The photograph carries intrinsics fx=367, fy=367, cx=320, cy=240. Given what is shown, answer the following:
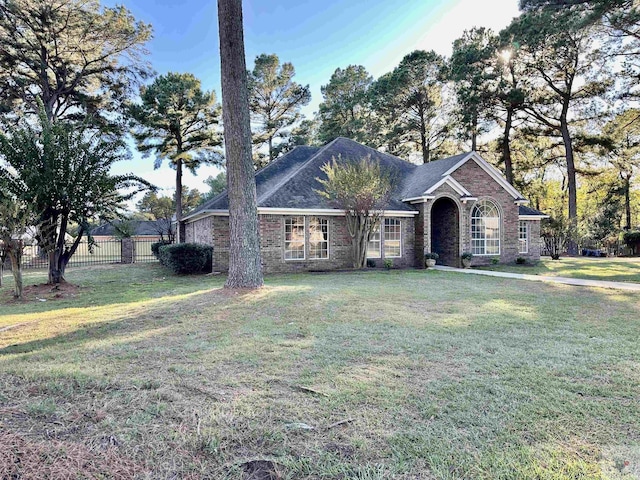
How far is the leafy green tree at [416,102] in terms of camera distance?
2831 centimetres

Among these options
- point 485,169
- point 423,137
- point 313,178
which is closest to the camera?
point 313,178

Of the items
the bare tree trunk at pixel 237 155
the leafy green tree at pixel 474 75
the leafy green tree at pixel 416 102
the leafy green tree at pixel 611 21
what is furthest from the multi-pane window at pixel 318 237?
the leafy green tree at pixel 416 102

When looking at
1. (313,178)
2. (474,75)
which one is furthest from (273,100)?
(313,178)

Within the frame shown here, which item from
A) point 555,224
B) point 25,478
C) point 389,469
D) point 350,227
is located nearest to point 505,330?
point 389,469

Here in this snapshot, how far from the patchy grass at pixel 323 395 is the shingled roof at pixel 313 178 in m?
9.48

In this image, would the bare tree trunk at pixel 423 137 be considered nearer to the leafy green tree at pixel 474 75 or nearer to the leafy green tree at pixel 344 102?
the leafy green tree at pixel 474 75

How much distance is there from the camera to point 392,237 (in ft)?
55.6

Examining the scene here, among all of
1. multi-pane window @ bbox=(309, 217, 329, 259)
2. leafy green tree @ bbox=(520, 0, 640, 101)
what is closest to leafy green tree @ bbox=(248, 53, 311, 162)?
multi-pane window @ bbox=(309, 217, 329, 259)

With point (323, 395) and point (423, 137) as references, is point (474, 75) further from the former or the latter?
point (323, 395)

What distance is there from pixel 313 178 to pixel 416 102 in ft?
55.1

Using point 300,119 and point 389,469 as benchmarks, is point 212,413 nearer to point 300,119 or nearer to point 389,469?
point 389,469

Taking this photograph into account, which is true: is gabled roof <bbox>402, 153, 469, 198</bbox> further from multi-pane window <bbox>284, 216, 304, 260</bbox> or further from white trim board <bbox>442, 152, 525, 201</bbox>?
multi-pane window <bbox>284, 216, 304, 260</bbox>

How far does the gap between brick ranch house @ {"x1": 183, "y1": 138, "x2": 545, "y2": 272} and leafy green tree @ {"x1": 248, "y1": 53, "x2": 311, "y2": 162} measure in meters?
12.1

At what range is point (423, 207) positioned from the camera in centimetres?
1666
